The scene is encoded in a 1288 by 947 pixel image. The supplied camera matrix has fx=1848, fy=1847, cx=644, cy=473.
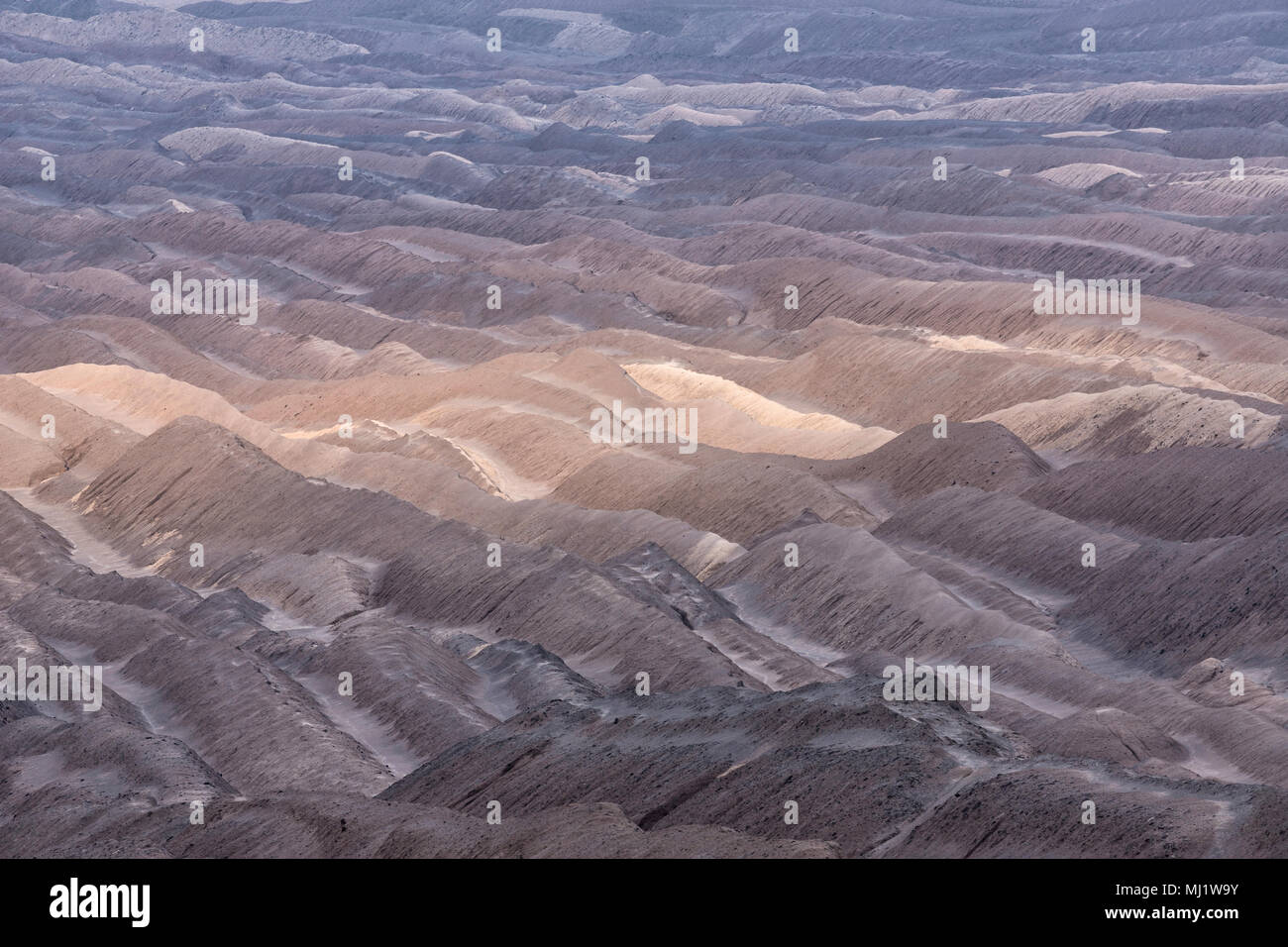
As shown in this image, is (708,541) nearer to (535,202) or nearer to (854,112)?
(535,202)

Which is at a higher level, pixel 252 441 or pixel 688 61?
pixel 688 61

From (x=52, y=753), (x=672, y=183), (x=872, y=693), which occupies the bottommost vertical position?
(x=52, y=753)

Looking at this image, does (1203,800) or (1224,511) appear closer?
(1203,800)

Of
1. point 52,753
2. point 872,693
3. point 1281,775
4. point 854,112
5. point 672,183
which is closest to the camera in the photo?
point 872,693

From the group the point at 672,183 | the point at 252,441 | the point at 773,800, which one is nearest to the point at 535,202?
the point at 672,183

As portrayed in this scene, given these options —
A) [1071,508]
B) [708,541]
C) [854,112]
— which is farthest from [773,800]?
[854,112]

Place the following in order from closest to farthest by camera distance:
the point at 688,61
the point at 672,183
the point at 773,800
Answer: the point at 773,800 → the point at 672,183 → the point at 688,61
